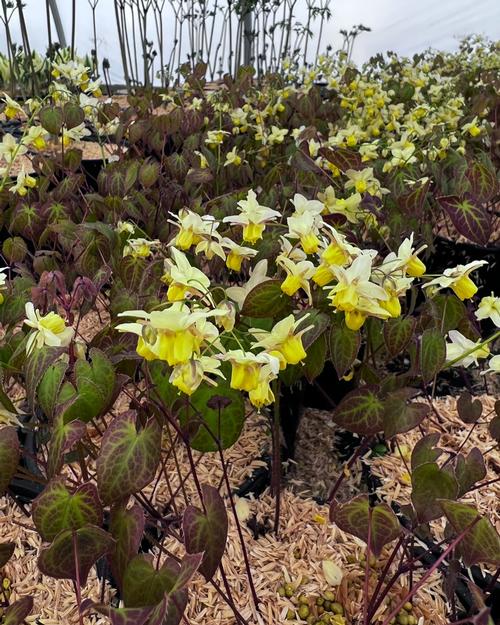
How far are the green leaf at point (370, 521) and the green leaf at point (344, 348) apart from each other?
0.16 metres

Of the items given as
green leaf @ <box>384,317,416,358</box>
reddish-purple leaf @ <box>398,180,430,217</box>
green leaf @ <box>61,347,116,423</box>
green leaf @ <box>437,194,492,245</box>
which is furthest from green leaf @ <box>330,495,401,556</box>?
reddish-purple leaf @ <box>398,180,430,217</box>

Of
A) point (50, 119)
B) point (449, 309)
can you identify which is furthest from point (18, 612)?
point (50, 119)

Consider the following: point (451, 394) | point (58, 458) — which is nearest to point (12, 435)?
point (58, 458)

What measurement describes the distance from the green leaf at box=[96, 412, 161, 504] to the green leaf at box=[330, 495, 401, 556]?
0.25 metres

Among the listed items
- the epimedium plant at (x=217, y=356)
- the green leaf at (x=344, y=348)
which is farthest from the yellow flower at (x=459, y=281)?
the green leaf at (x=344, y=348)

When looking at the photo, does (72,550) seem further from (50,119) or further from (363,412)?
(50,119)

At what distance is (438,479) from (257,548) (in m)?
0.51

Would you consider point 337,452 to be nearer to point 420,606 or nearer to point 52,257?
point 420,606

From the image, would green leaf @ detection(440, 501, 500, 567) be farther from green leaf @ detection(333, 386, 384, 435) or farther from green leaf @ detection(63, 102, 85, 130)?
green leaf @ detection(63, 102, 85, 130)

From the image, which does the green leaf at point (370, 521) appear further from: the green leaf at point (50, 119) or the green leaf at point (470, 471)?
the green leaf at point (50, 119)

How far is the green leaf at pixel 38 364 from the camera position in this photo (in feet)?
2.07

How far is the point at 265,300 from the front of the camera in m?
0.74

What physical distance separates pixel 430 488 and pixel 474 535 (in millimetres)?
68

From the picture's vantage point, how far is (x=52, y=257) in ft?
4.42
